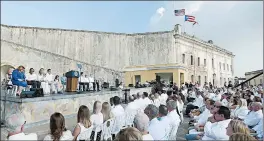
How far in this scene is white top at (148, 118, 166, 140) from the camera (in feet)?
16.7

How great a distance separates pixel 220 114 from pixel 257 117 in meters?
2.28

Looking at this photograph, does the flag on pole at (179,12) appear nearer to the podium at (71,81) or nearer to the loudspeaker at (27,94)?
the podium at (71,81)

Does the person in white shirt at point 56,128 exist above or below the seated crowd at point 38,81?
below

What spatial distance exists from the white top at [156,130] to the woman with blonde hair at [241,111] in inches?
136

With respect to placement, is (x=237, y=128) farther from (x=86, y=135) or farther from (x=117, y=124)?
(x=117, y=124)

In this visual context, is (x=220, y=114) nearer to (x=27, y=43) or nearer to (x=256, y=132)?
(x=256, y=132)

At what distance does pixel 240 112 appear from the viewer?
7863 mm

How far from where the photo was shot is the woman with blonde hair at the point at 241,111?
7.69 metres

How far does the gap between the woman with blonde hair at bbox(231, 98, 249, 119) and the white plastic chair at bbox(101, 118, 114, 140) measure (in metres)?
3.97

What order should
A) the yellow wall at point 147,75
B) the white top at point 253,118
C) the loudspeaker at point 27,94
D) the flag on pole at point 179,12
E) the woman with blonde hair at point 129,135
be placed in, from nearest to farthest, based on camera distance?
the woman with blonde hair at point 129,135 < the white top at point 253,118 < the loudspeaker at point 27,94 < the yellow wall at point 147,75 < the flag on pole at point 179,12

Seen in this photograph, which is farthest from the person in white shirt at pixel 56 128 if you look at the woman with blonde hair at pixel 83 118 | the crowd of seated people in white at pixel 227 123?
the crowd of seated people in white at pixel 227 123

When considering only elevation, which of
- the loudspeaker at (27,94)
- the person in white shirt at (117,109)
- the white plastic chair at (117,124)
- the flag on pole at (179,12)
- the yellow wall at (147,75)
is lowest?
the white plastic chair at (117,124)

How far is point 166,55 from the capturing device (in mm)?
36000

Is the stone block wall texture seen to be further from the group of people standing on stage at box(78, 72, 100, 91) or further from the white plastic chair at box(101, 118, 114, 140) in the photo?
the white plastic chair at box(101, 118, 114, 140)
